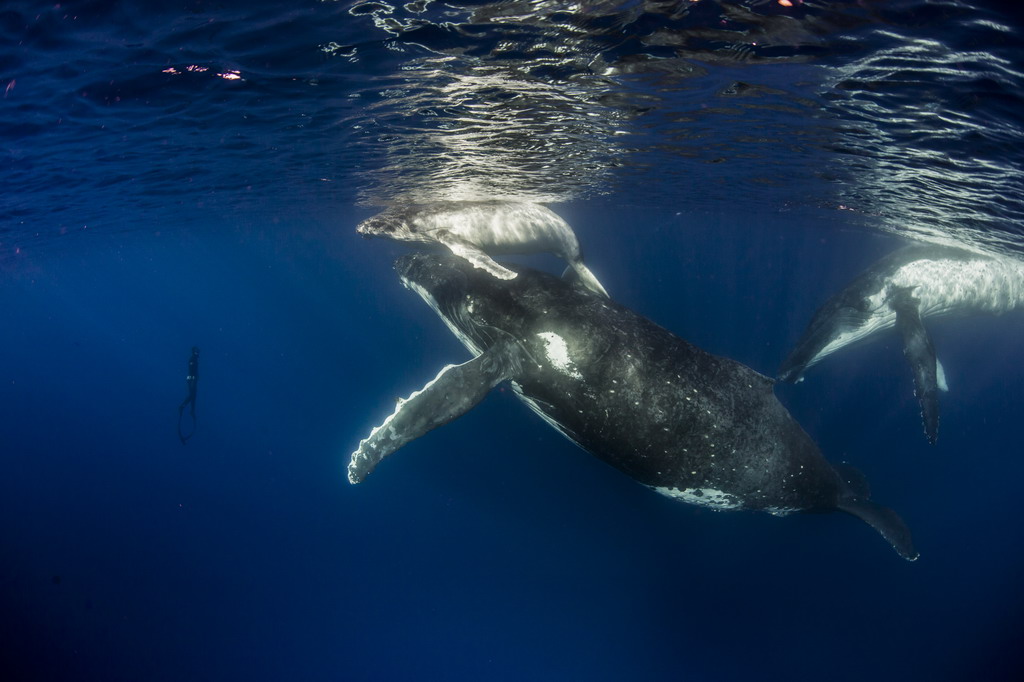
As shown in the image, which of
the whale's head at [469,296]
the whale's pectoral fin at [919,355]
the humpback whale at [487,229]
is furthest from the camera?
the humpback whale at [487,229]

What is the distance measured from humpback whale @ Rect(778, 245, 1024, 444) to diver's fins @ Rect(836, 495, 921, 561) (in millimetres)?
2321

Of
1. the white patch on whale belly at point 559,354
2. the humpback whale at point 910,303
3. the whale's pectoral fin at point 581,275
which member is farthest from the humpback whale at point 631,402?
the humpback whale at point 910,303

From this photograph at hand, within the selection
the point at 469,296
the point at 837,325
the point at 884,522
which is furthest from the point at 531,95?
the point at 884,522

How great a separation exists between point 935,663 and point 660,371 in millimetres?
18425

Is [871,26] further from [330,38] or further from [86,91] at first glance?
[86,91]

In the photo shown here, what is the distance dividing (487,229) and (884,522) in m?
9.26

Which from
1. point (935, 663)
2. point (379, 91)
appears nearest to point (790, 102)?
point (379, 91)

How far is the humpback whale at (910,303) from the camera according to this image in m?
9.76

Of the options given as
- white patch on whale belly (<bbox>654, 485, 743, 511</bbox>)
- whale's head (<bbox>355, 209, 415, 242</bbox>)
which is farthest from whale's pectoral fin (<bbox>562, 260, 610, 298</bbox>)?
white patch on whale belly (<bbox>654, 485, 743, 511</bbox>)

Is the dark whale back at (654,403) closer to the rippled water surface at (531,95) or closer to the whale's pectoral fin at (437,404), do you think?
the whale's pectoral fin at (437,404)

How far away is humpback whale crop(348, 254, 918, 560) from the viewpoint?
5.90 metres

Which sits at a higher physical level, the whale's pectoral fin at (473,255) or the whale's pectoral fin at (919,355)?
the whale's pectoral fin at (473,255)

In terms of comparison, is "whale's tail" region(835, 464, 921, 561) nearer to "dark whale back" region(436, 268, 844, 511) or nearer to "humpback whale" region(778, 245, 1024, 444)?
"dark whale back" region(436, 268, 844, 511)

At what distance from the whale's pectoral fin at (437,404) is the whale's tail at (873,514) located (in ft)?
20.1
